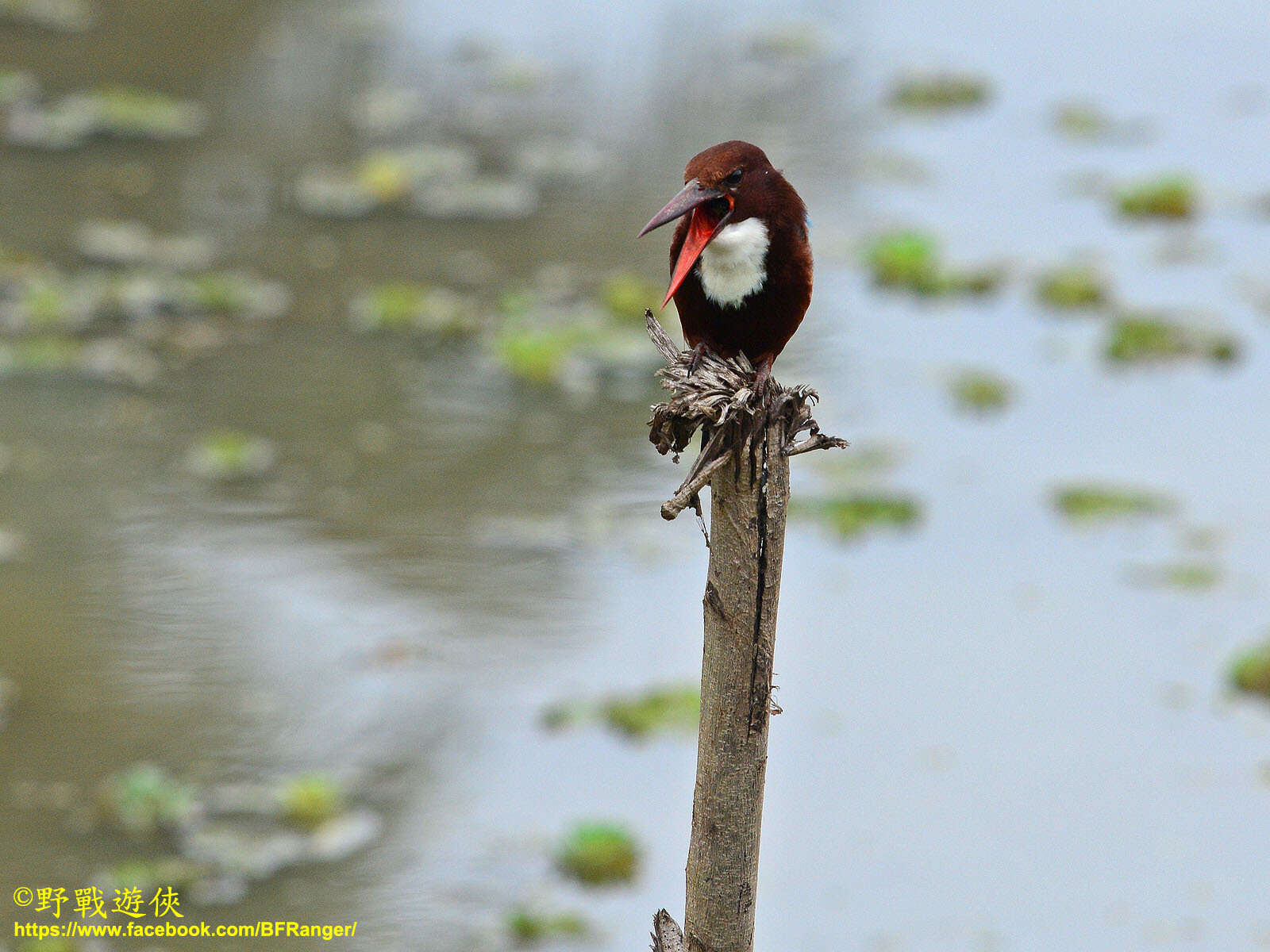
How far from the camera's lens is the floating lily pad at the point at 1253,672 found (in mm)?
5406

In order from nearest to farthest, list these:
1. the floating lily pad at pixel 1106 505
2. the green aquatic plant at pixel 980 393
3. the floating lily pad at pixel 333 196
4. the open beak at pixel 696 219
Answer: the open beak at pixel 696 219 < the floating lily pad at pixel 1106 505 < the green aquatic plant at pixel 980 393 < the floating lily pad at pixel 333 196

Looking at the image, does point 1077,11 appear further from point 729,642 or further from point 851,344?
point 729,642

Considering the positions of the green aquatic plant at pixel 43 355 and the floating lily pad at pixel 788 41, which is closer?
the green aquatic plant at pixel 43 355

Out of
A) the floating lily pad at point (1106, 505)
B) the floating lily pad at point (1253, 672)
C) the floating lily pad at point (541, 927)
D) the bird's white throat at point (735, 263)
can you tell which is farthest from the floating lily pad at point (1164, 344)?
the bird's white throat at point (735, 263)

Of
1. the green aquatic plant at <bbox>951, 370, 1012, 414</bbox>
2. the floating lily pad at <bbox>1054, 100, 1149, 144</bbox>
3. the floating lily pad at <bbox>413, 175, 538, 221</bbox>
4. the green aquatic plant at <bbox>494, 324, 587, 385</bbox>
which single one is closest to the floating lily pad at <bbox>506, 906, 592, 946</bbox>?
the green aquatic plant at <bbox>494, 324, 587, 385</bbox>

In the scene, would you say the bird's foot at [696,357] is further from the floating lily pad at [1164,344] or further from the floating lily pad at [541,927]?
the floating lily pad at [1164,344]

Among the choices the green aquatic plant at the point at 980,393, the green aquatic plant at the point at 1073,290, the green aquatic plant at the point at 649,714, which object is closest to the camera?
the green aquatic plant at the point at 649,714

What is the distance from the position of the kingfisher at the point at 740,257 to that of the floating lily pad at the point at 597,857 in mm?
2163

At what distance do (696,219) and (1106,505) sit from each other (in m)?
3.94

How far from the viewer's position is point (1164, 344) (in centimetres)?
748

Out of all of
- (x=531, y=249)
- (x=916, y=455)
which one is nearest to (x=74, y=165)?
(x=531, y=249)

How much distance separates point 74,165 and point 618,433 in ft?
12.7

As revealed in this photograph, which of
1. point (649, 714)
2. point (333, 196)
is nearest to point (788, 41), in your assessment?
point (333, 196)

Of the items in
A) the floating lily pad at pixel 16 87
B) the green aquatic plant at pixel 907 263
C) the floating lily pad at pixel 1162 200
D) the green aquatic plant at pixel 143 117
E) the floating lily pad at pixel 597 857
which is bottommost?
the floating lily pad at pixel 597 857
